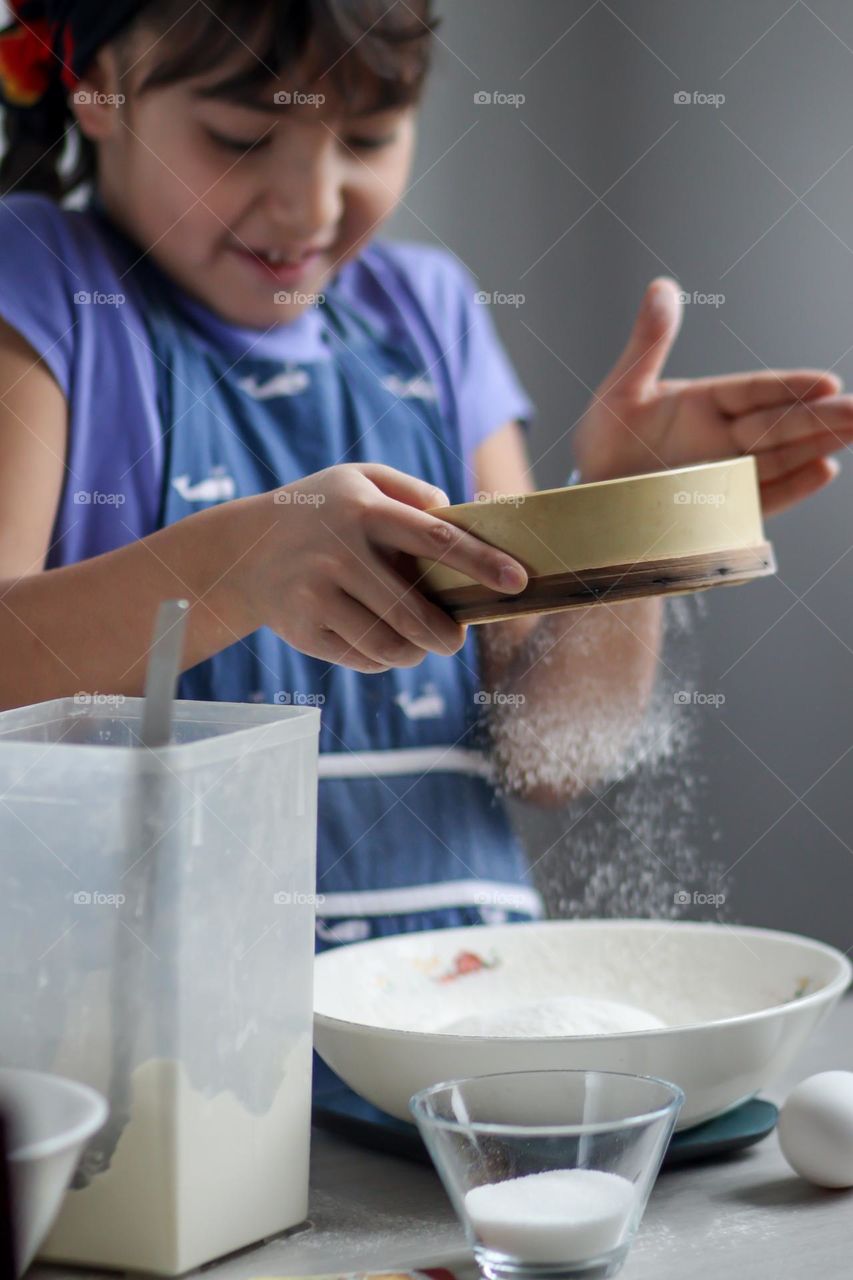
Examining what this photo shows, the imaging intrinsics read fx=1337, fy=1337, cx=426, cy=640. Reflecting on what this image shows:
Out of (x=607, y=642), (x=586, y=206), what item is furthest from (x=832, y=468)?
(x=586, y=206)

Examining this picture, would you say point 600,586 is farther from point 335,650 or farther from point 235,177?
point 235,177

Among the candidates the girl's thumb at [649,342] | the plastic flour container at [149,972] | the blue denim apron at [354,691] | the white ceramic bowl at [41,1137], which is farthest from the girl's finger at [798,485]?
the white ceramic bowl at [41,1137]

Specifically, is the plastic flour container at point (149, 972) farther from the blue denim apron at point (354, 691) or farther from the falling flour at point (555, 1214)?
the blue denim apron at point (354, 691)

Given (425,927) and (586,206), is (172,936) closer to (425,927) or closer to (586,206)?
(425,927)

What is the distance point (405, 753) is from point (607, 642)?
0.21m

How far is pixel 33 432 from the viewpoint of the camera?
103cm

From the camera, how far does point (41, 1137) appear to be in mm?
490

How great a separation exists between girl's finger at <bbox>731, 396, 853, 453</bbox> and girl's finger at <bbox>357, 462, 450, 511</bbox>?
407 mm

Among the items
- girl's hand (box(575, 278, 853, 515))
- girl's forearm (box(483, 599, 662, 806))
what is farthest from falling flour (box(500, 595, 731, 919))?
girl's hand (box(575, 278, 853, 515))

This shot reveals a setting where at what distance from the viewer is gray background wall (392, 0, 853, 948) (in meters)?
1.62

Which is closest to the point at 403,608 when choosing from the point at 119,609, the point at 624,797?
the point at 119,609

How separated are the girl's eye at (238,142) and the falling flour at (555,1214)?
0.85 meters

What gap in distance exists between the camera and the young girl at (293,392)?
1.06m

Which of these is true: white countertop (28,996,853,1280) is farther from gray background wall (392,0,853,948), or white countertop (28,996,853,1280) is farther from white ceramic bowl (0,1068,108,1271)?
gray background wall (392,0,853,948)
